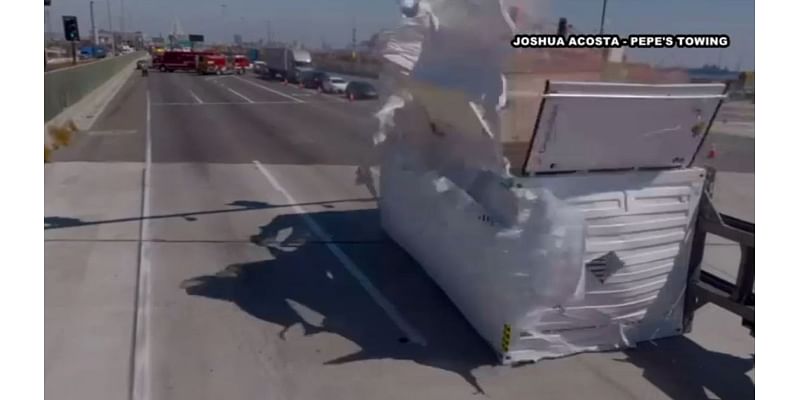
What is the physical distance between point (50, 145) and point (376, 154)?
1004 centimetres

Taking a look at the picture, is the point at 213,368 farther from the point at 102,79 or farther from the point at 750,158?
the point at 102,79

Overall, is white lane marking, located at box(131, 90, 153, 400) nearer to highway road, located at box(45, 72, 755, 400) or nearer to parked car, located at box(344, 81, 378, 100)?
highway road, located at box(45, 72, 755, 400)

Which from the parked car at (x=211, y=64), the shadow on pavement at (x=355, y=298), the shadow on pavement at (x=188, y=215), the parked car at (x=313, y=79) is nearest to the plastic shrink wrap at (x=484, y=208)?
the shadow on pavement at (x=355, y=298)

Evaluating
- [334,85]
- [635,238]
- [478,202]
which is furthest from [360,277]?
[334,85]

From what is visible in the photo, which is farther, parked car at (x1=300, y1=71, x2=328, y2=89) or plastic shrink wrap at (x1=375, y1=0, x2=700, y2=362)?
parked car at (x1=300, y1=71, x2=328, y2=89)

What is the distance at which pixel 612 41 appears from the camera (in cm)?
541

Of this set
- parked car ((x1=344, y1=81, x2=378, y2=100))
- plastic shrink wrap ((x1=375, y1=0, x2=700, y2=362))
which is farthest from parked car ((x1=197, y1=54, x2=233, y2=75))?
plastic shrink wrap ((x1=375, y1=0, x2=700, y2=362))

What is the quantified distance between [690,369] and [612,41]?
2.71m

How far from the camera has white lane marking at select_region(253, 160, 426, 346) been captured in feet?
18.1

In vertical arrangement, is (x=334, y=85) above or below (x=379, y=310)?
above

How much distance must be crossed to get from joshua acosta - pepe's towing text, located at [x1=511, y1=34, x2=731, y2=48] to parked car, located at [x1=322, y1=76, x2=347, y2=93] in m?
31.0

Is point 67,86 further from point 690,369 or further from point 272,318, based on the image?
point 690,369

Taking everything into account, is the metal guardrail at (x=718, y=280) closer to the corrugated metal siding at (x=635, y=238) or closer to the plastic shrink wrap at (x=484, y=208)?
the corrugated metal siding at (x=635, y=238)

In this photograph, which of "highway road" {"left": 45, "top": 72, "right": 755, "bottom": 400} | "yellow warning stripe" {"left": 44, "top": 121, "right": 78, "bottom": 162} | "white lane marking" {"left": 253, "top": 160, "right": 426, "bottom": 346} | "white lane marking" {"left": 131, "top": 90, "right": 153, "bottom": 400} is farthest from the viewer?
"yellow warning stripe" {"left": 44, "top": 121, "right": 78, "bottom": 162}
